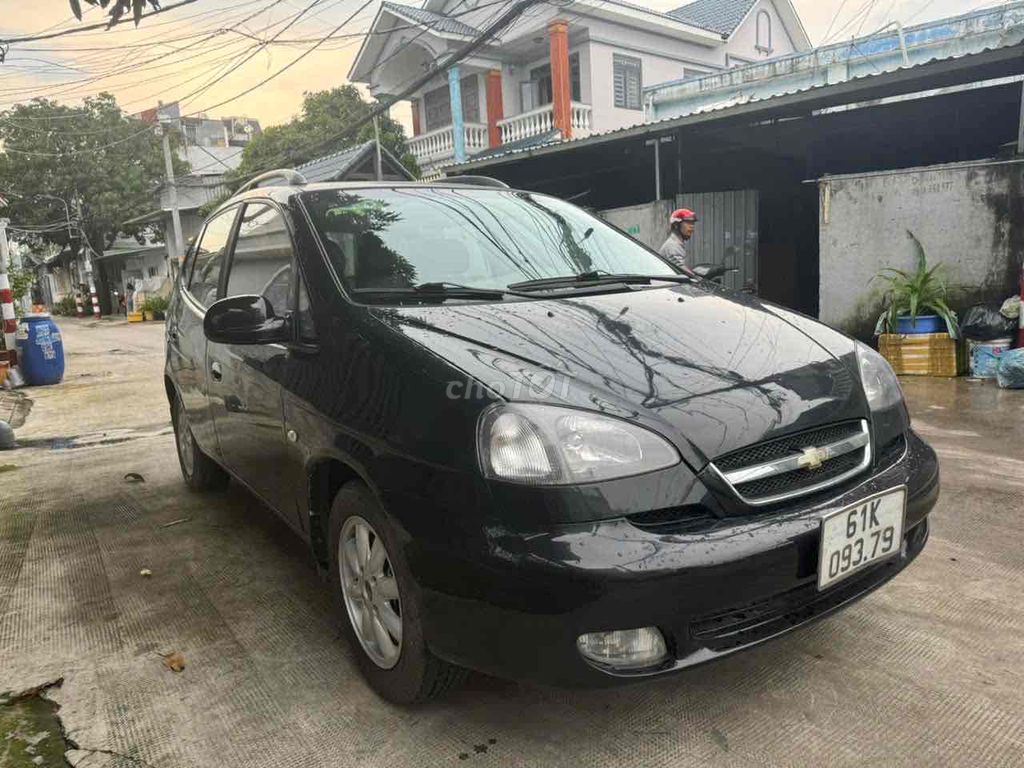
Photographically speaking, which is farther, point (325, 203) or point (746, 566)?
point (325, 203)

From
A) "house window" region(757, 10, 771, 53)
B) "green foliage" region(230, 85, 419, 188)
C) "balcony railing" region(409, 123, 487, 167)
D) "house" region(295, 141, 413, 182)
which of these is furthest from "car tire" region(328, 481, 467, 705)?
"house window" region(757, 10, 771, 53)

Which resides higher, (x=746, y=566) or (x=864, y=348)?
(x=864, y=348)

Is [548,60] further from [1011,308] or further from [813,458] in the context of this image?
[813,458]

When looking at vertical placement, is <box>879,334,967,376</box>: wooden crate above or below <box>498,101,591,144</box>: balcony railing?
below

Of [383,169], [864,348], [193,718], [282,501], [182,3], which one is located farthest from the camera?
[383,169]

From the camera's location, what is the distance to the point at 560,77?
16.6 m

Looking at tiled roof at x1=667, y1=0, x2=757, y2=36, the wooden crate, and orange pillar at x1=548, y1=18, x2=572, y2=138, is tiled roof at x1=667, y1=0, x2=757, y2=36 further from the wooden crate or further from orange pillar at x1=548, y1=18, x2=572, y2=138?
the wooden crate

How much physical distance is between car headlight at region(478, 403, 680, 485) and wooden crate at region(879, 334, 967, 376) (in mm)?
5980

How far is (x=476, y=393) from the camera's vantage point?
1793 millimetres

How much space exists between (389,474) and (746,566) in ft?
2.93

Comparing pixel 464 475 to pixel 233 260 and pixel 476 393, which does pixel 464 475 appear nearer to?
pixel 476 393

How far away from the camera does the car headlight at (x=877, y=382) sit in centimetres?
218

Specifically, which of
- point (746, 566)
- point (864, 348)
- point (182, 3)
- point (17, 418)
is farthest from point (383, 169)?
point (746, 566)

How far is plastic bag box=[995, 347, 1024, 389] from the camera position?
5953 millimetres
